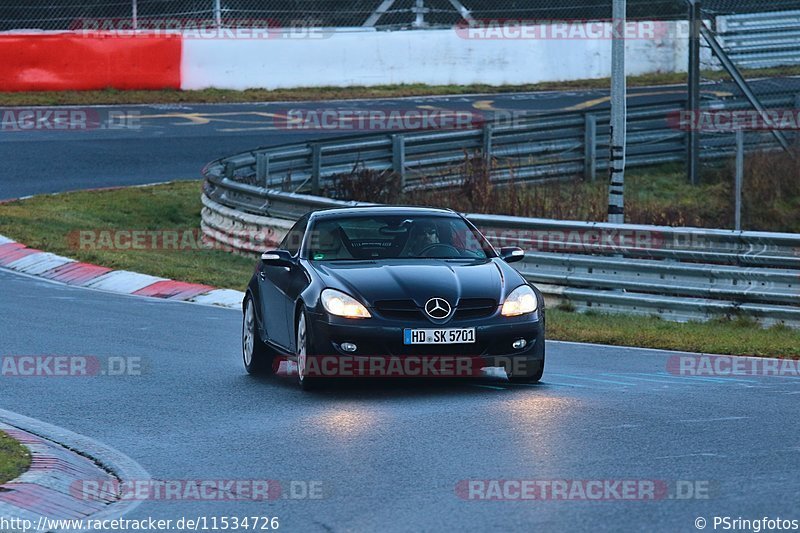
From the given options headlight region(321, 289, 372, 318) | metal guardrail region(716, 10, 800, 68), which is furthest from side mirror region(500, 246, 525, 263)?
metal guardrail region(716, 10, 800, 68)

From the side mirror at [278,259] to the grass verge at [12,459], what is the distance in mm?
3109

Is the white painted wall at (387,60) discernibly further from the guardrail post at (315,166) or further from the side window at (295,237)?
the side window at (295,237)

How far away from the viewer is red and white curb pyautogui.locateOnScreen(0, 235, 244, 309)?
56.9ft

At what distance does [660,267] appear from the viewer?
1550 cm

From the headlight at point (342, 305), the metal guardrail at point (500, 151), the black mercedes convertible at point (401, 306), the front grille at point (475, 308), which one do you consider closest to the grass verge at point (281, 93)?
the metal guardrail at point (500, 151)

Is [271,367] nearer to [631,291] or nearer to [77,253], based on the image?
[631,291]

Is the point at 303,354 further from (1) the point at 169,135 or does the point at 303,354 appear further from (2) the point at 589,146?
(1) the point at 169,135

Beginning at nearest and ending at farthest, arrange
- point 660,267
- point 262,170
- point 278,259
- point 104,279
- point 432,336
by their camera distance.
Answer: point 432,336
point 278,259
point 660,267
point 104,279
point 262,170

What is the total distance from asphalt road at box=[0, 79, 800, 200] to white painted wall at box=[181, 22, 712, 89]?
1.03 m

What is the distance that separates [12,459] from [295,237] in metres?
4.51

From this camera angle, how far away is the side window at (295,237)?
12097mm

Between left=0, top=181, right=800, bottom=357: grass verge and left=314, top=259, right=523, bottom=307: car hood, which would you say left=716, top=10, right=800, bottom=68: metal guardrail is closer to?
left=0, top=181, right=800, bottom=357: grass verge

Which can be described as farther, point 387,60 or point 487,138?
point 387,60

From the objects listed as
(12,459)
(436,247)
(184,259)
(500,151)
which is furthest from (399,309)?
(500,151)
